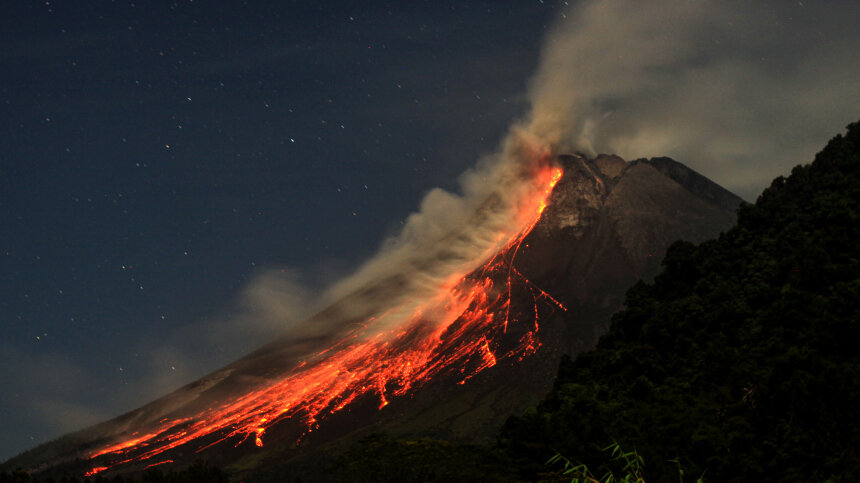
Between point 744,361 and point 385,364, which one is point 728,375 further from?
point 385,364

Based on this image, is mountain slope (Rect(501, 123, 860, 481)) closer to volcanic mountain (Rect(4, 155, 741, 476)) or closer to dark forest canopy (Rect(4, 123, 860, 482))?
dark forest canopy (Rect(4, 123, 860, 482))

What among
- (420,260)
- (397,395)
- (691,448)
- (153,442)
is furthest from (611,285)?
(691,448)

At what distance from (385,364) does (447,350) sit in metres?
11.4

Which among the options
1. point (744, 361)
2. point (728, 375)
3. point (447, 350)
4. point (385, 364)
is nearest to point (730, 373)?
point (728, 375)

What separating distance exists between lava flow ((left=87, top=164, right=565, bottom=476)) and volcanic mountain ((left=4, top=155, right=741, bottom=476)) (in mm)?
367

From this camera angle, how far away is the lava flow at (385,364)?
117125mm

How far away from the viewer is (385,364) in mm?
128500

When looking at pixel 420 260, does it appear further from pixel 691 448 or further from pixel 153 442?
pixel 691 448

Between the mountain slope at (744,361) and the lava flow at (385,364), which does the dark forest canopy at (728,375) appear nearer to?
the mountain slope at (744,361)

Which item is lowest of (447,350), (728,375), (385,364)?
(728,375)

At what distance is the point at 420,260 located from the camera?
199875mm

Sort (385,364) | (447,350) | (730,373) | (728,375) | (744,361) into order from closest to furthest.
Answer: (730,373) < (728,375) < (744,361) < (447,350) < (385,364)

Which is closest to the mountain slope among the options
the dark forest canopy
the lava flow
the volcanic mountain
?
the dark forest canopy

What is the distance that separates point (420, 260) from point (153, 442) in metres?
90.7
